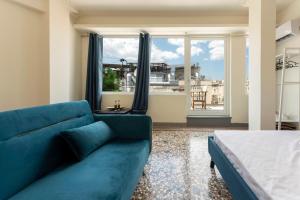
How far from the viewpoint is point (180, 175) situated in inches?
101

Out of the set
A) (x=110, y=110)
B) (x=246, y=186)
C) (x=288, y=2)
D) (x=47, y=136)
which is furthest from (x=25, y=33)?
(x=288, y=2)

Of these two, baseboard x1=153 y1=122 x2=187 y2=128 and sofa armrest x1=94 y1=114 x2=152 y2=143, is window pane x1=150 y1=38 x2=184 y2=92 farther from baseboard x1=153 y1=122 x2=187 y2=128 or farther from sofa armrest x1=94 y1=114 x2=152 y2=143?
sofa armrest x1=94 y1=114 x2=152 y2=143

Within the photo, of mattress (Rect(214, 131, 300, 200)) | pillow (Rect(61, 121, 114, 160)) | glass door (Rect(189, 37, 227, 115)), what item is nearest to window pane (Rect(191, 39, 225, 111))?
glass door (Rect(189, 37, 227, 115))

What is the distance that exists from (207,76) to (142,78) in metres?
1.71

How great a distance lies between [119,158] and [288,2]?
4.62 metres

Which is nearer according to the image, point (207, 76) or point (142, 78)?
point (142, 78)

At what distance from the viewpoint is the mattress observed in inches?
48.9

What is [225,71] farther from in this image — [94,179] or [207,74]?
[94,179]

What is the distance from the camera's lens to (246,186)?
1384 mm

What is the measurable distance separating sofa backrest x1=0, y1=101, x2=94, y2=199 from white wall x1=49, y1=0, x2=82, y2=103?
2.50 metres

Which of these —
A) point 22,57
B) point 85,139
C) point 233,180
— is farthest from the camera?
point 22,57

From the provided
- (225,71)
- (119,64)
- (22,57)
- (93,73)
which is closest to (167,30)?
(119,64)

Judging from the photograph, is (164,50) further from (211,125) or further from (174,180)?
(174,180)

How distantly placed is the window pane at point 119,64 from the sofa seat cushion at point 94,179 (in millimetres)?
3968
